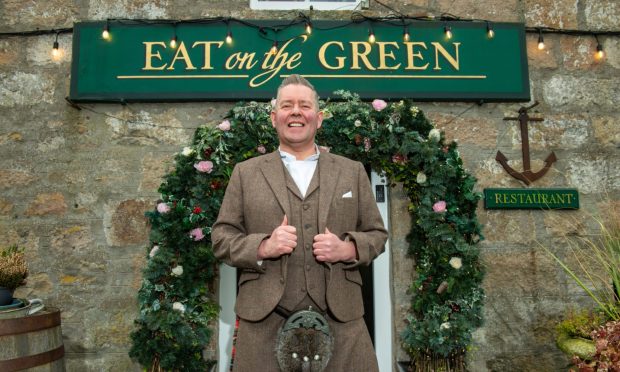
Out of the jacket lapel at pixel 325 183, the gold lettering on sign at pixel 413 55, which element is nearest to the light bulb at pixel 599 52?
the gold lettering on sign at pixel 413 55

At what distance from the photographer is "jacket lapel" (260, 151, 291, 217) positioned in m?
1.81

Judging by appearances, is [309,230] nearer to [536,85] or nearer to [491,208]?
[491,208]

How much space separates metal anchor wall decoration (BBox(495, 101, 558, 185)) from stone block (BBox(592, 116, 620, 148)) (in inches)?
17.7

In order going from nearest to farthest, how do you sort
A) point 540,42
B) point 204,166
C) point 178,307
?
point 178,307, point 204,166, point 540,42

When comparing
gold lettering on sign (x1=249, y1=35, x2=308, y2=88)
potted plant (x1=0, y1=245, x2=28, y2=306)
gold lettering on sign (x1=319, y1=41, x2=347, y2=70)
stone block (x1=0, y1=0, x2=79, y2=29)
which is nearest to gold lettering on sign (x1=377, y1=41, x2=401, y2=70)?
gold lettering on sign (x1=319, y1=41, x2=347, y2=70)

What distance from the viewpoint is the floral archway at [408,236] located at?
286 cm

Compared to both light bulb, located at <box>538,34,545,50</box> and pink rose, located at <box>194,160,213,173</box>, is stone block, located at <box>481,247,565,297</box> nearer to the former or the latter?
light bulb, located at <box>538,34,545,50</box>

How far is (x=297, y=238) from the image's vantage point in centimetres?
176

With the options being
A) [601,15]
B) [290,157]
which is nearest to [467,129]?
[601,15]

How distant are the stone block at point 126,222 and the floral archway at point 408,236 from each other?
48cm

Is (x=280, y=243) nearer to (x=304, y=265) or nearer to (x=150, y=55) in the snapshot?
(x=304, y=265)

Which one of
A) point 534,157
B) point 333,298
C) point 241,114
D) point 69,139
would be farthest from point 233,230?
point 534,157

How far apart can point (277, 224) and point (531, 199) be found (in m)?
2.56

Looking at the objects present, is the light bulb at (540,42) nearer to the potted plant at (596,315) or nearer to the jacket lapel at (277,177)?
the potted plant at (596,315)
